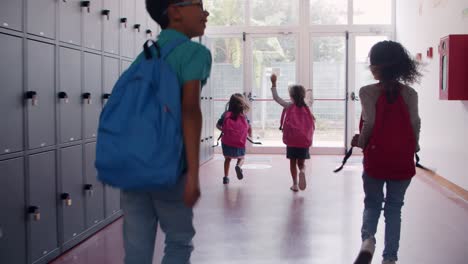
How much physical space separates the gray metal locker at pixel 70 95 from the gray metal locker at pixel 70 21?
0.25 feet

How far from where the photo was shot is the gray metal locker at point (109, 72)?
384 centimetres

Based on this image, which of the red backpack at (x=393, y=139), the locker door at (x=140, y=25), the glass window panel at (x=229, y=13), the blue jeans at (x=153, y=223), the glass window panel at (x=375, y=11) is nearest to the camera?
the blue jeans at (x=153, y=223)

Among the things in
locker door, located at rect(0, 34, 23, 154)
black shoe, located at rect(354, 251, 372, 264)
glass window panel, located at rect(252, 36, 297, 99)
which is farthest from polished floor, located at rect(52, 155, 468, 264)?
glass window panel, located at rect(252, 36, 297, 99)

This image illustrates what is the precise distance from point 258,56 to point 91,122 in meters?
6.04

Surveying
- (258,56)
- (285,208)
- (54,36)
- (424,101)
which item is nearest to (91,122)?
(54,36)

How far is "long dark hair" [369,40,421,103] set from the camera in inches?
98.7

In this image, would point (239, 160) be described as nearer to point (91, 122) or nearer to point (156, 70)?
point (91, 122)

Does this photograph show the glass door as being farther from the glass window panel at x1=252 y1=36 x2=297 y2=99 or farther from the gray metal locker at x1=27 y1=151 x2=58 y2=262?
the gray metal locker at x1=27 y1=151 x2=58 y2=262

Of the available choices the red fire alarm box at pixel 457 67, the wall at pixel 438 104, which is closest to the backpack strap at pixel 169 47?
the wall at pixel 438 104

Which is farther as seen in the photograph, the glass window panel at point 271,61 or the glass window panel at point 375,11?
the glass window panel at point 271,61

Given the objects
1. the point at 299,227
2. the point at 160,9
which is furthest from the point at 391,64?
the point at 299,227

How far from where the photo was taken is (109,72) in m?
3.91

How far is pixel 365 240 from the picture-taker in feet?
8.55

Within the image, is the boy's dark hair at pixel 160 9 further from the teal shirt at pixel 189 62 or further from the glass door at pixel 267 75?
the glass door at pixel 267 75
